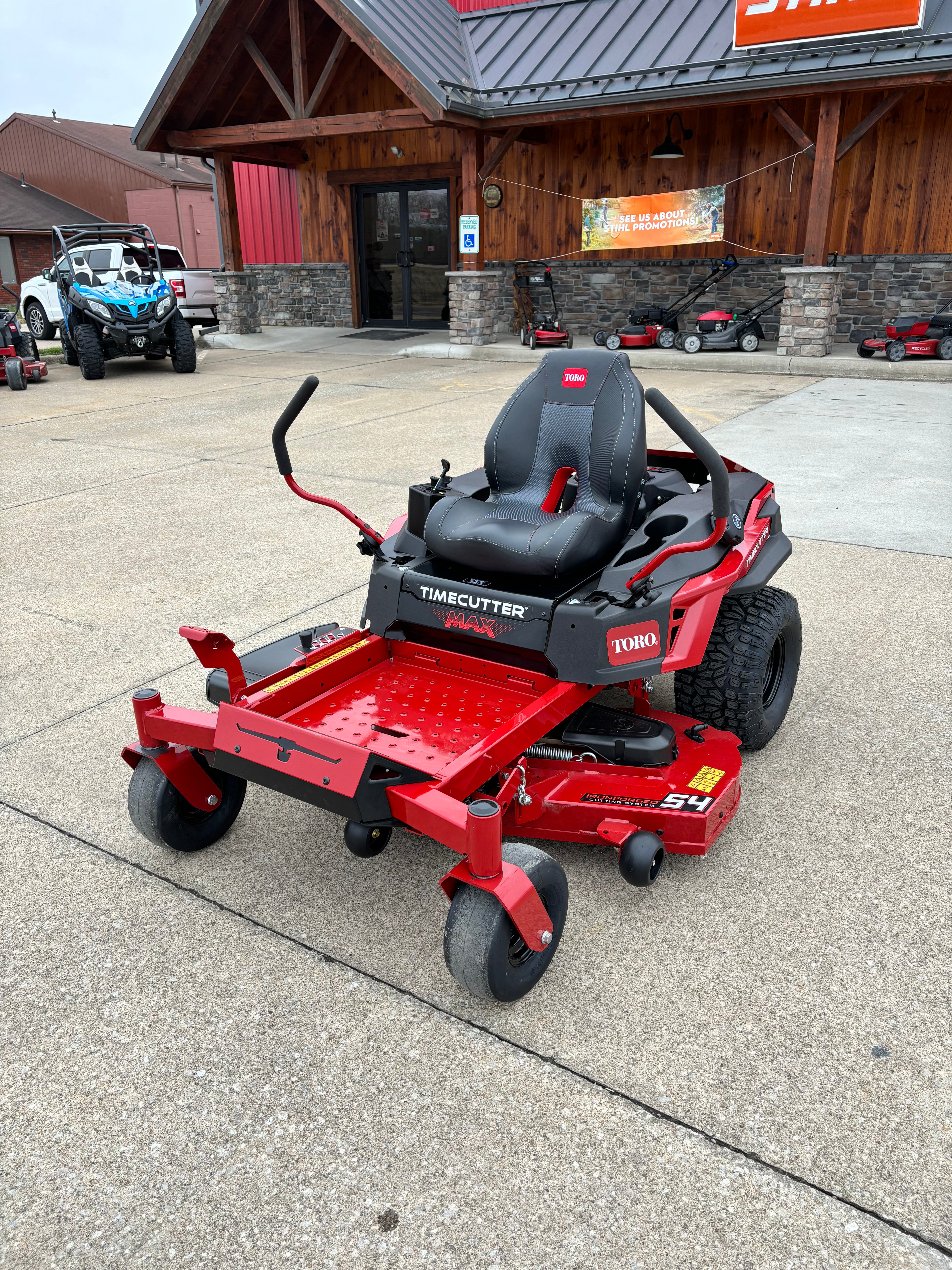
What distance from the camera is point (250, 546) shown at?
20.0ft

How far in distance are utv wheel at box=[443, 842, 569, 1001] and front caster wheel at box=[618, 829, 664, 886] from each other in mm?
257

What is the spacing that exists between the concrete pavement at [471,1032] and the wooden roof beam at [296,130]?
40.8ft

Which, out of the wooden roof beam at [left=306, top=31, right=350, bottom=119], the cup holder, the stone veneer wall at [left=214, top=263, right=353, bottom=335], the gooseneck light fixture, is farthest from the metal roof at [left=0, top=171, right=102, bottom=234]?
the cup holder

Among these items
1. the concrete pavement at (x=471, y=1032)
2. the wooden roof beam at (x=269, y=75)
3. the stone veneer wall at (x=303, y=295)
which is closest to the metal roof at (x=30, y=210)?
the stone veneer wall at (x=303, y=295)

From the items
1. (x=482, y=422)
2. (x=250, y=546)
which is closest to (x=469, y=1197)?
(x=250, y=546)

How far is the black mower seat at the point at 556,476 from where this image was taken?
3.23 metres

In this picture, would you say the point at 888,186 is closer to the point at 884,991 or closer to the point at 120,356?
the point at 120,356

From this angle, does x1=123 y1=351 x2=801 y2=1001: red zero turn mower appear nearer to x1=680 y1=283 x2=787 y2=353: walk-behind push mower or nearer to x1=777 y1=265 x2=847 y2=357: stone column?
x1=777 y1=265 x2=847 y2=357: stone column

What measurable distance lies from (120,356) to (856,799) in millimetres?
14063

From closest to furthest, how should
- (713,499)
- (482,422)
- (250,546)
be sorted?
(713,499) → (250,546) → (482,422)

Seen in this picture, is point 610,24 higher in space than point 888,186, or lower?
higher

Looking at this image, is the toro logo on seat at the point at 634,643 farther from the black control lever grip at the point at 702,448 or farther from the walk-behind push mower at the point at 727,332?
the walk-behind push mower at the point at 727,332

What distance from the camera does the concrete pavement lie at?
196cm

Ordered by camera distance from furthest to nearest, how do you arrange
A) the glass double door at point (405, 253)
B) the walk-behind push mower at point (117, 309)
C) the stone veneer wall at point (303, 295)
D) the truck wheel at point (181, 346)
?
the stone veneer wall at point (303, 295) → the glass double door at point (405, 253) → the truck wheel at point (181, 346) → the walk-behind push mower at point (117, 309)
